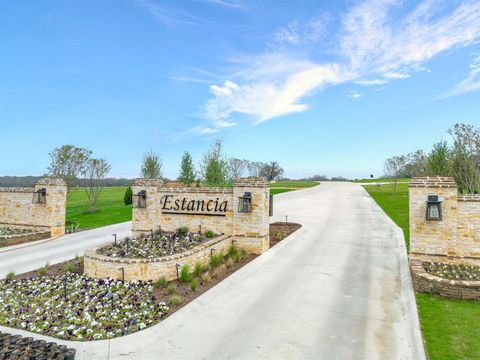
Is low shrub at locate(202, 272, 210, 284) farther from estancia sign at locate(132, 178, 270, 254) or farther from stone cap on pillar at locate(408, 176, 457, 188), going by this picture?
stone cap on pillar at locate(408, 176, 457, 188)

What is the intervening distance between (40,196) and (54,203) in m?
0.80

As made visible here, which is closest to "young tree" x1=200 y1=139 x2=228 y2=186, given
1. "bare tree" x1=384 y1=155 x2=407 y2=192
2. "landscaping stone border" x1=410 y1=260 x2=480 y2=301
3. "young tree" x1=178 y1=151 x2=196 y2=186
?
"young tree" x1=178 y1=151 x2=196 y2=186

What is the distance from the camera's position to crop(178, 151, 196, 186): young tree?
82.8 ft

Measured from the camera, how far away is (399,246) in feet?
39.3

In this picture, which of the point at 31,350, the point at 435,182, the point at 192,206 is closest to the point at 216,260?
the point at 192,206

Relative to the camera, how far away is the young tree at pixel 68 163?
22.5 metres

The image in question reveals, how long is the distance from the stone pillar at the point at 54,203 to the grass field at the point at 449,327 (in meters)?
16.1

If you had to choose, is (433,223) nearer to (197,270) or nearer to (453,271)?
(453,271)

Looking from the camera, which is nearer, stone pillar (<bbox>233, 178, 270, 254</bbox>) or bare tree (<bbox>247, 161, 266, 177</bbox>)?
stone pillar (<bbox>233, 178, 270, 254</bbox>)

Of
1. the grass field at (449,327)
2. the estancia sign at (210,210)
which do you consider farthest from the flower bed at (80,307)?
the grass field at (449,327)

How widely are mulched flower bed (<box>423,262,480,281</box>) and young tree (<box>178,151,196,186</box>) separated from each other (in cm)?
1936

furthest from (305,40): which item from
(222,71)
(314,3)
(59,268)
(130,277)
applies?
(59,268)

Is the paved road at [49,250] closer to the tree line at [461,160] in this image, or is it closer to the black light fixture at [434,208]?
the black light fixture at [434,208]

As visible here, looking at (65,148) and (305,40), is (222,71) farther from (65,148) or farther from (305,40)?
(65,148)
